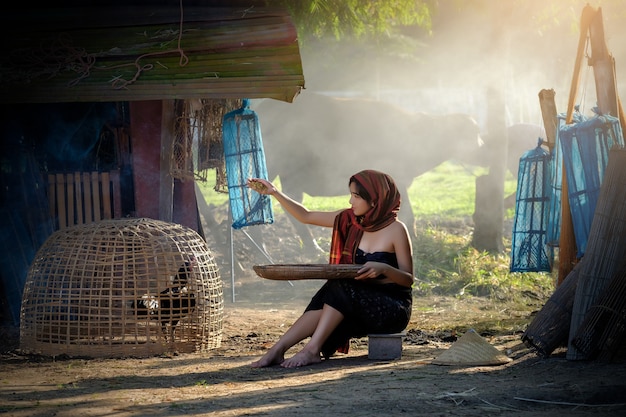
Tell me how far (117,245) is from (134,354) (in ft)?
2.68

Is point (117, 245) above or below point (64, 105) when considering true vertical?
below

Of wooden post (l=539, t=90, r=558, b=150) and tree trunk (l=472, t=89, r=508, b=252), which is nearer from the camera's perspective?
wooden post (l=539, t=90, r=558, b=150)

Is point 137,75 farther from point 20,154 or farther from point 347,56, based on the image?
point 347,56

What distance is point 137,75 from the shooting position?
6750mm

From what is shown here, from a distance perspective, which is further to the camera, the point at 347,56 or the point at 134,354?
the point at 347,56

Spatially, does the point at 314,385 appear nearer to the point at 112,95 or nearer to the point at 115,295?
the point at 115,295

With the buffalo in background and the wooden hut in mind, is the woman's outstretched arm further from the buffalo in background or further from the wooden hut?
the buffalo in background

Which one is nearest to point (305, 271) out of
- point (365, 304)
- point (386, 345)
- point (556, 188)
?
point (365, 304)

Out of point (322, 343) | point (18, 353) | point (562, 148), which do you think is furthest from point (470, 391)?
point (18, 353)

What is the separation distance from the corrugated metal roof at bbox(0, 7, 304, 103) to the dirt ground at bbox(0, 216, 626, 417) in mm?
2092

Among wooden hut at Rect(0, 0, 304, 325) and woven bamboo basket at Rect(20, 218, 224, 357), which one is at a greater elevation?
wooden hut at Rect(0, 0, 304, 325)

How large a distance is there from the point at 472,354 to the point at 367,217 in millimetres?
1163

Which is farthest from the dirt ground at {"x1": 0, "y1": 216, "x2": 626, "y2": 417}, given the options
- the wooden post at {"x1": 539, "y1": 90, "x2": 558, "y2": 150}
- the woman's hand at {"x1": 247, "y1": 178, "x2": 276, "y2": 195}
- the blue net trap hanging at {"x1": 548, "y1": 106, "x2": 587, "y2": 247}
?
the wooden post at {"x1": 539, "y1": 90, "x2": 558, "y2": 150}

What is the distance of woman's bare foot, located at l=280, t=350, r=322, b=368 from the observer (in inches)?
217
